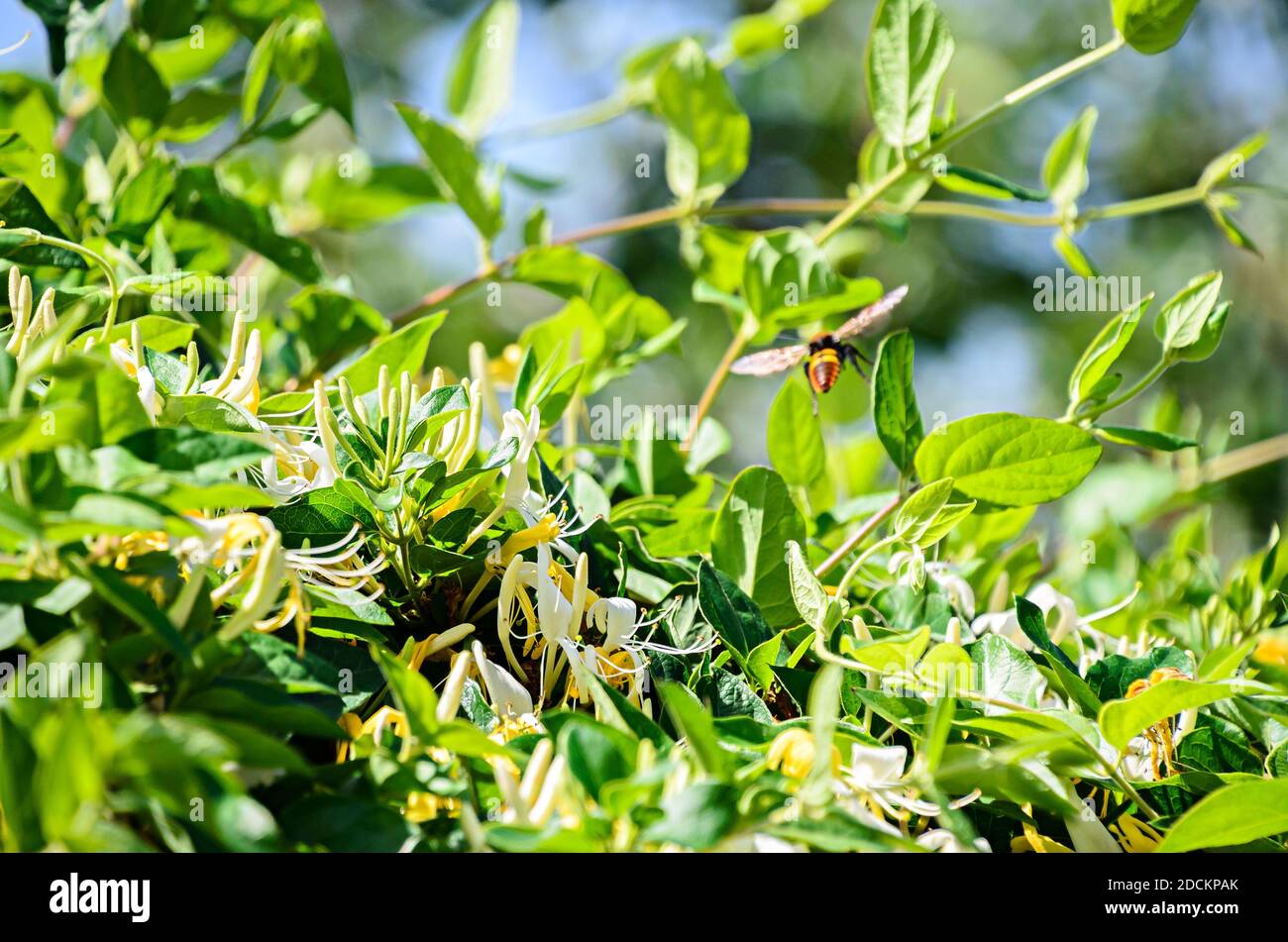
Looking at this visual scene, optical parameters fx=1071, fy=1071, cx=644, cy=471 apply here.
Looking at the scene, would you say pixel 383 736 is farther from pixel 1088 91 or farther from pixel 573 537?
pixel 1088 91

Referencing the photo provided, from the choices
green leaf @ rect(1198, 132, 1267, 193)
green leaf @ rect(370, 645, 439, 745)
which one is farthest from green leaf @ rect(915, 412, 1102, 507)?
green leaf @ rect(1198, 132, 1267, 193)

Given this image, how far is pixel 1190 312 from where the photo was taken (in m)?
0.61

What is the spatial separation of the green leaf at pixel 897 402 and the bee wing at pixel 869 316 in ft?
0.32

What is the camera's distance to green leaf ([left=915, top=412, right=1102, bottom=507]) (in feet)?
1.81

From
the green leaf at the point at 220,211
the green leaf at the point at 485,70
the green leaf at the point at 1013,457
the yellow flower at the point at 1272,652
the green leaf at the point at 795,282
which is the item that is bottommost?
the yellow flower at the point at 1272,652

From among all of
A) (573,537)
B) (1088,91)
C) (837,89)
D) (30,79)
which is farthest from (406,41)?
(573,537)

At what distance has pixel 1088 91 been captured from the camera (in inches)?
154

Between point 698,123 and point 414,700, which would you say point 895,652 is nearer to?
point 414,700

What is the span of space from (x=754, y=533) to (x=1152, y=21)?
1.48ft

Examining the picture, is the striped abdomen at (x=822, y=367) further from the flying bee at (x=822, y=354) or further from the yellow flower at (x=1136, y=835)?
the yellow flower at (x=1136, y=835)

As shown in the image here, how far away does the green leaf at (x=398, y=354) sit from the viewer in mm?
573

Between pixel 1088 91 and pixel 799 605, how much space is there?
402cm

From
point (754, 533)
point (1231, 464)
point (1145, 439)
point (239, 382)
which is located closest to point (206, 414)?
point (239, 382)

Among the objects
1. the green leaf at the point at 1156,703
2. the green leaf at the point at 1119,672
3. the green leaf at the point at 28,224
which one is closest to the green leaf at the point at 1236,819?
the green leaf at the point at 1156,703
